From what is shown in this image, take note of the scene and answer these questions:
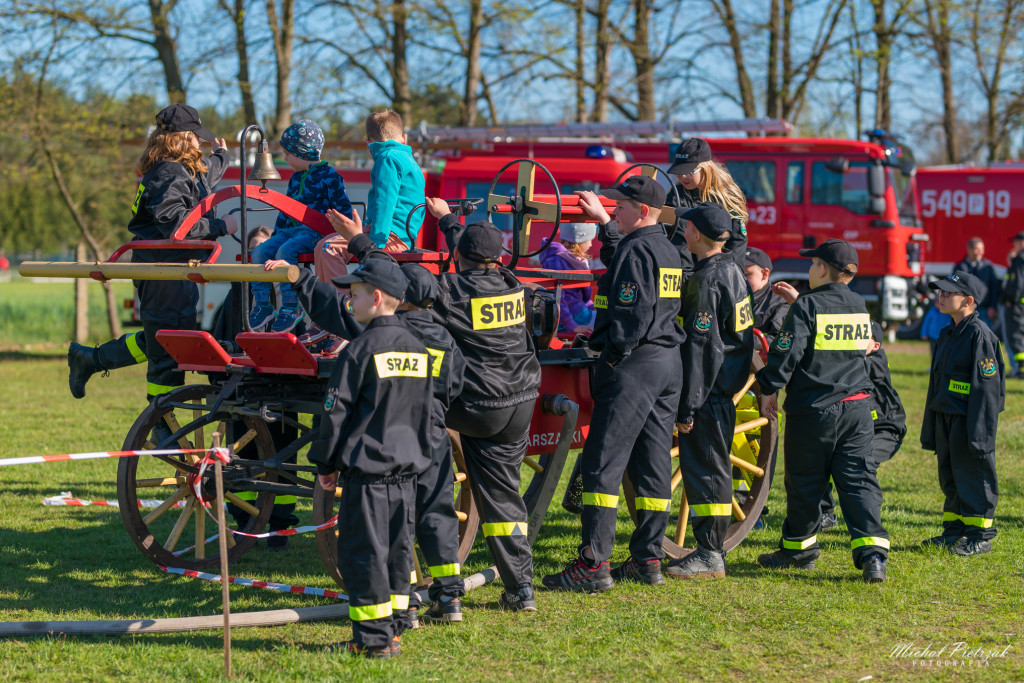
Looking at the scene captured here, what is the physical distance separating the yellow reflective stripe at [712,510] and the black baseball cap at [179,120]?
3650 mm

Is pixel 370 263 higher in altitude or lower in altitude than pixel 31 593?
higher

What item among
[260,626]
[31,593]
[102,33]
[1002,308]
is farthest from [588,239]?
[102,33]

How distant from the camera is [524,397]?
499cm

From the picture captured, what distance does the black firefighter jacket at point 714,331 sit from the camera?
18.1ft

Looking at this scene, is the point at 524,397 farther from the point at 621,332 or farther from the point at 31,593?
the point at 31,593

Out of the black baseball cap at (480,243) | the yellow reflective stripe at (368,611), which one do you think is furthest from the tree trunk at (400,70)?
the yellow reflective stripe at (368,611)

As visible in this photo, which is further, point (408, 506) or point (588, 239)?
point (588, 239)

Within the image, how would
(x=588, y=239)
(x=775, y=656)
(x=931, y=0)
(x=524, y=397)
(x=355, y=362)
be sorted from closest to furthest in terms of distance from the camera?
(x=355, y=362) < (x=775, y=656) < (x=524, y=397) < (x=588, y=239) < (x=931, y=0)

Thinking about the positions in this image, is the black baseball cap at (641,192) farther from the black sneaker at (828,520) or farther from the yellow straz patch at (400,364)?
the black sneaker at (828,520)

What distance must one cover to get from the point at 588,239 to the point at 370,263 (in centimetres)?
268

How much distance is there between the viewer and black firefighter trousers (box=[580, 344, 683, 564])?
5.32 meters

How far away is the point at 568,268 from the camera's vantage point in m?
6.70

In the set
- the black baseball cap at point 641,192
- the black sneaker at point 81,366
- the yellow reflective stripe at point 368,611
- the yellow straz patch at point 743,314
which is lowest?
the yellow reflective stripe at point 368,611

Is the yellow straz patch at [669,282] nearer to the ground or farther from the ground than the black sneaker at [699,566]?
farther from the ground
